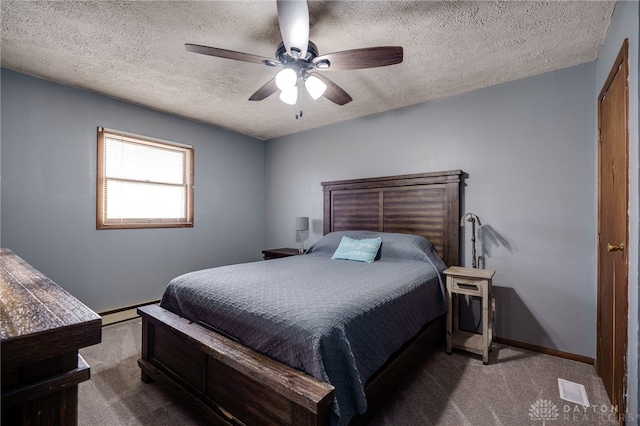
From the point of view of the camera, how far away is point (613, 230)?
1795 millimetres

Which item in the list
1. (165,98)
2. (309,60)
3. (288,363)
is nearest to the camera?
(288,363)

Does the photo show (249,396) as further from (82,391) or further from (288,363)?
→ (82,391)

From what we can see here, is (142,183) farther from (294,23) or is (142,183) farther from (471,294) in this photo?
(471,294)

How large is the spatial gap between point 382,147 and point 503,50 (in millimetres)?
1547

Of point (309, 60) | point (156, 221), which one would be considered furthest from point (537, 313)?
point (156, 221)

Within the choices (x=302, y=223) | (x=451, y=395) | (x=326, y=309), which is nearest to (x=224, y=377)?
(x=326, y=309)

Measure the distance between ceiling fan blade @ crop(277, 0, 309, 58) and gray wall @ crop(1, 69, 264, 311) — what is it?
2653 mm

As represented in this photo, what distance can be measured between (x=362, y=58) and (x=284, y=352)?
1.79 m

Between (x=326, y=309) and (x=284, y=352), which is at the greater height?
(x=326, y=309)

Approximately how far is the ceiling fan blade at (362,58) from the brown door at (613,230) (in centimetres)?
119

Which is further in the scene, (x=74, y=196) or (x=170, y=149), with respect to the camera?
(x=170, y=149)

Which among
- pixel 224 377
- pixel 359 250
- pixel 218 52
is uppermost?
pixel 218 52

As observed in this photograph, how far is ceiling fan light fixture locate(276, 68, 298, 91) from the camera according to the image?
2.02 m

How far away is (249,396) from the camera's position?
1.46 meters
